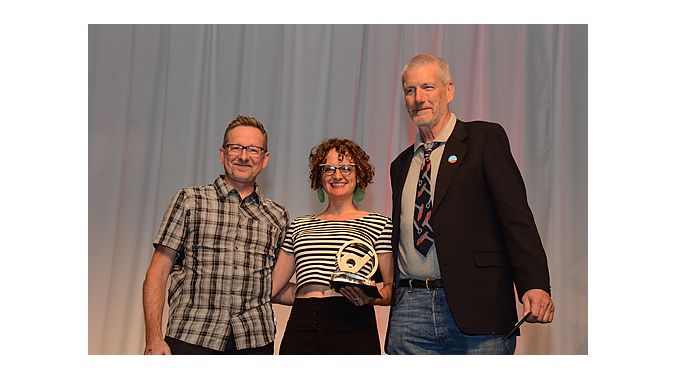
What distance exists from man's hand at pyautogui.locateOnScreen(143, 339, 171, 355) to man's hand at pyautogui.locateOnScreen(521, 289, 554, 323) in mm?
1160

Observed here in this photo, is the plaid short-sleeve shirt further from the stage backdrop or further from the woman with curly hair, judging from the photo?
the stage backdrop

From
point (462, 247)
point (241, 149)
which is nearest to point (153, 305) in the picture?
point (241, 149)

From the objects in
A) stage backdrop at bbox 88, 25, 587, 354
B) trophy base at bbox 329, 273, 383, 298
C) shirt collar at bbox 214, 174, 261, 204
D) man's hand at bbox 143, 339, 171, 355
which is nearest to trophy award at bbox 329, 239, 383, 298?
trophy base at bbox 329, 273, 383, 298

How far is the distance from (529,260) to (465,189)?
0.29m

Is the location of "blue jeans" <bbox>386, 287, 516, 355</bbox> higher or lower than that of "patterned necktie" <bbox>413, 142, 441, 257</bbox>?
lower

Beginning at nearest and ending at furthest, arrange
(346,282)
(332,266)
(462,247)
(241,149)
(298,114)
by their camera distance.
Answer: (462,247) < (346,282) < (332,266) < (241,149) < (298,114)

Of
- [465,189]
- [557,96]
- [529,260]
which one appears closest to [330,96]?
[557,96]

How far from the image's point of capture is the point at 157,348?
8.09 feet

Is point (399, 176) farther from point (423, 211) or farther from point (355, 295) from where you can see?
point (355, 295)

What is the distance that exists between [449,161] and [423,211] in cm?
17

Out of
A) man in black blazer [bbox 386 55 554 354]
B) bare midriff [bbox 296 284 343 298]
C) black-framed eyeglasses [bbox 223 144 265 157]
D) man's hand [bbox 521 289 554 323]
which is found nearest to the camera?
man's hand [bbox 521 289 554 323]

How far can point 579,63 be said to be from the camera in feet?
11.2

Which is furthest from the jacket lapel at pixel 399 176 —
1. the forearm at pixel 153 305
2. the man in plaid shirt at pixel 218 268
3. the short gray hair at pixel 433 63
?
the forearm at pixel 153 305

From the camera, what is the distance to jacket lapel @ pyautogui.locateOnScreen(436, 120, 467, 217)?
2.27 meters
